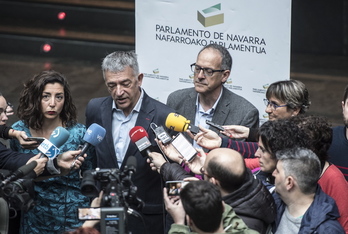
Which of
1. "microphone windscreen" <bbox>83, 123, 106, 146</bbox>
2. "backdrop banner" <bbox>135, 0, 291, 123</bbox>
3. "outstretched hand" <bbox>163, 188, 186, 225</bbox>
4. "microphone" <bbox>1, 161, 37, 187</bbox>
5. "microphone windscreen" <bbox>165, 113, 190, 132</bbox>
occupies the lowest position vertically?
"outstretched hand" <bbox>163, 188, 186, 225</bbox>

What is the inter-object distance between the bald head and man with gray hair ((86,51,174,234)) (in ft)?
3.71

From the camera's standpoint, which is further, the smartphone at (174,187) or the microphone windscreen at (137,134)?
the microphone windscreen at (137,134)

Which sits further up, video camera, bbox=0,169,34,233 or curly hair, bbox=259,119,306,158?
curly hair, bbox=259,119,306,158

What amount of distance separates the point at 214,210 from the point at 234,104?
220 centimetres

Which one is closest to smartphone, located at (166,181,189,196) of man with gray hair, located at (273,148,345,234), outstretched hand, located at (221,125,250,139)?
man with gray hair, located at (273,148,345,234)

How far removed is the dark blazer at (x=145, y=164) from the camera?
18.6 feet

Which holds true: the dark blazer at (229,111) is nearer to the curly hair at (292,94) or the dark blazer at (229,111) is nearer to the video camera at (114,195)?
the curly hair at (292,94)

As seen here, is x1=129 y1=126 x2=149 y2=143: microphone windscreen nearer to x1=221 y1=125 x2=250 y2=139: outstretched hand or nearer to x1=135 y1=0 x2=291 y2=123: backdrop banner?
x1=221 y1=125 x2=250 y2=139: outstretched hand

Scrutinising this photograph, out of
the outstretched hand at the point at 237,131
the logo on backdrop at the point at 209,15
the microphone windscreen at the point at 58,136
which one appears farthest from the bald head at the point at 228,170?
the logo on backdrop at the point at 209,15

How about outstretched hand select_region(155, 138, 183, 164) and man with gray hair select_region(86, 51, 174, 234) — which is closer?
outstretched hand select_region(155, 138, 183, 164)

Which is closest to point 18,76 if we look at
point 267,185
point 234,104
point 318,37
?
point 318,37

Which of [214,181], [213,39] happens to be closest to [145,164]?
[214,181]

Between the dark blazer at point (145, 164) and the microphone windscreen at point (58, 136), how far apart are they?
396 mm

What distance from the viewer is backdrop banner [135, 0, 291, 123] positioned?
7469 millimetres
